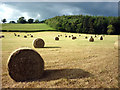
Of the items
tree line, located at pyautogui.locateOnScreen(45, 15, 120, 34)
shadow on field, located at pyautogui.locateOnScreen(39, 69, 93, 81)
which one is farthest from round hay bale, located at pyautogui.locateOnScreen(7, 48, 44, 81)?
tree line, located at pyautogui.locateOnScreen(45, 15, 120, 34)

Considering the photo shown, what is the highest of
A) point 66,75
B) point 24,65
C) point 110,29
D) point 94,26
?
point 94,26

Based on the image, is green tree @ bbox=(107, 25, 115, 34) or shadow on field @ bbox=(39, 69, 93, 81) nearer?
shadow on field @ bbox=(39, 69, 93, 81)

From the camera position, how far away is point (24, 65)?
632cm

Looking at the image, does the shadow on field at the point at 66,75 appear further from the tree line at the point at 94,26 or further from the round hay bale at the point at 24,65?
the tree line at the point at 94,26

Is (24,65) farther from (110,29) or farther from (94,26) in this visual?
(94,26)

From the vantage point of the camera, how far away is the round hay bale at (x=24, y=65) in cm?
623

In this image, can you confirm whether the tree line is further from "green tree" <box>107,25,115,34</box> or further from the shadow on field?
the shadow on field

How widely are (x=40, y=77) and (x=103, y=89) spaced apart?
3069 mm

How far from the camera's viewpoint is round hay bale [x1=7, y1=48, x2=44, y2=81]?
20.5 feet

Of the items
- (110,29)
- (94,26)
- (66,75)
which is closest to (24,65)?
(66,75)

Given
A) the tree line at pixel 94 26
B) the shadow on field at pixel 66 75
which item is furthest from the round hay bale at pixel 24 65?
the tree line at pixel 94 26

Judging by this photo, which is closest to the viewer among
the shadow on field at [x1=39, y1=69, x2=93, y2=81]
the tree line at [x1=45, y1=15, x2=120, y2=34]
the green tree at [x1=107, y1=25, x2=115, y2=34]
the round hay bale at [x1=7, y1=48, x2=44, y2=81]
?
the round hay bale at [x1=7, y1=48, x2=44, y2=81]

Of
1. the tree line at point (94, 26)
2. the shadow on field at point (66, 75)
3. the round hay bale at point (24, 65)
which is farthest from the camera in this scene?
the tree line at point (94, 26)

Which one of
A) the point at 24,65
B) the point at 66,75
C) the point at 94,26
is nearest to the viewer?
the point at 24,65
